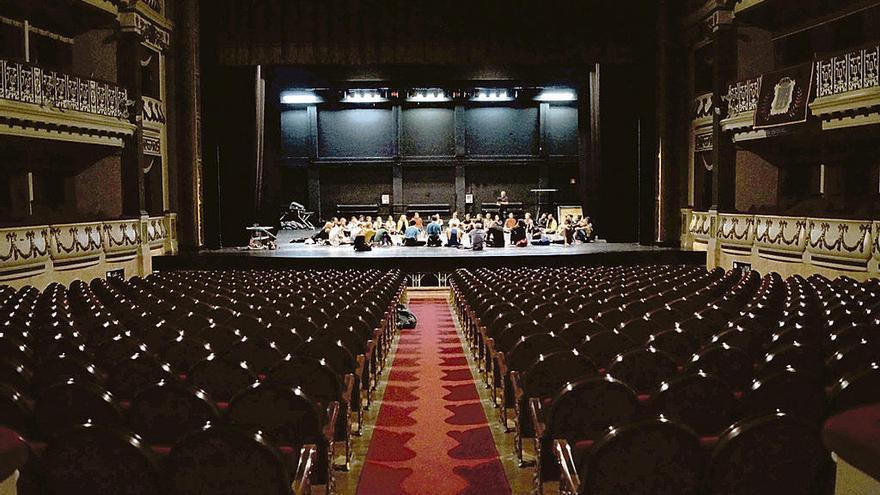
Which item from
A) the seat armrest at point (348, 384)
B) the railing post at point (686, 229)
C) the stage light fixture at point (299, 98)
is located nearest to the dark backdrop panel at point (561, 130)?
the stage light fixture at point (299, 98)

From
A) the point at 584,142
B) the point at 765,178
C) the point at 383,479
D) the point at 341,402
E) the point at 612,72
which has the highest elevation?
the point at 612,72

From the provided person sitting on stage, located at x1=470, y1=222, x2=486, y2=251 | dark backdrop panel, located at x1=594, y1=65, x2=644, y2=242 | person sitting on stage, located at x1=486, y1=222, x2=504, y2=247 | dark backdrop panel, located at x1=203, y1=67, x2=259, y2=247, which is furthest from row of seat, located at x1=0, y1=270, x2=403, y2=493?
dark backdrop panel, located at x1=594, y1=65, x2=644, y2=242

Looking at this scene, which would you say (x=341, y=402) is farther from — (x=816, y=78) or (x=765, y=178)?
(x=765, y=178)

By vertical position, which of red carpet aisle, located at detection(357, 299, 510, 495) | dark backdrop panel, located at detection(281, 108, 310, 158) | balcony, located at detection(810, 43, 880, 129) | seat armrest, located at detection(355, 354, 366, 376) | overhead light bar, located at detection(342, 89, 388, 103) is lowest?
red carpet aisle, located at detection(357, 299, 510, 495)

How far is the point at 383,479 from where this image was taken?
4824mm

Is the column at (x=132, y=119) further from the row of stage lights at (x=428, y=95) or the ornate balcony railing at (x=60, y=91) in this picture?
the row of stage lights at (x=428, y=95)

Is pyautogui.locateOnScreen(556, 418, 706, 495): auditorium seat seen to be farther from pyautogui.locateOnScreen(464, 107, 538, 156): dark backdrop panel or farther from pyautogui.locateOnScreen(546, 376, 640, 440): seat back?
pyautogui.locateOnScreen(464, 107, 538, 156): dark backdrop panel

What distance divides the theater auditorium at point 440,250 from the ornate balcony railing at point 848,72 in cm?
6

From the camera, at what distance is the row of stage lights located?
94.8 ft

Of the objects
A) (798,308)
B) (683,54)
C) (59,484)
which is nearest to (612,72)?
(683,54)

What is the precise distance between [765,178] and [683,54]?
405 cm

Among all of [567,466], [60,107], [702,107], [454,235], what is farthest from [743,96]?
[567,466]

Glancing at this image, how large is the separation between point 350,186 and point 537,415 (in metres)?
26.2

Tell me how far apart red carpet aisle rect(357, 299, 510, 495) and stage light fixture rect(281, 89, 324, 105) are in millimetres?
21633
